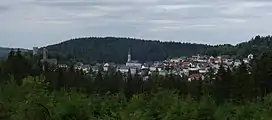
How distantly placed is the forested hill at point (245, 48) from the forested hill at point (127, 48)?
500 inches

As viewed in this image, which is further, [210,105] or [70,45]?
[70,45]

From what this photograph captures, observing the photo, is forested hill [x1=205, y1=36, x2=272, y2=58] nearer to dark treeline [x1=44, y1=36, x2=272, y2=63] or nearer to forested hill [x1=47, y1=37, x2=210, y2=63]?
dark treeline [x1=44, y1=36, x2=272, y2=63]

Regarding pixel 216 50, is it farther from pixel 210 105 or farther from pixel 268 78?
pixel 210 105

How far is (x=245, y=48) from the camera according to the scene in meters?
125

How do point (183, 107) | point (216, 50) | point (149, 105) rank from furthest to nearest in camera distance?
point (216, 50)
point (149, 105)
point (183, 107)

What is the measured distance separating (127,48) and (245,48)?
2069 inches

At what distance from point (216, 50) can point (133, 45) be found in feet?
111

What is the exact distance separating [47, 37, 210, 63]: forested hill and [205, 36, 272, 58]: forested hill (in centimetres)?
1270

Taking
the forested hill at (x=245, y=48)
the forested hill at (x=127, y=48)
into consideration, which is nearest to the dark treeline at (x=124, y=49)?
the forested hill at (x=127, y=48)

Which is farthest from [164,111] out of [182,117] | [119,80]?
[119,80]

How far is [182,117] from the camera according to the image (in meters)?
11.4

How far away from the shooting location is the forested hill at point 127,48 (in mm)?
159000

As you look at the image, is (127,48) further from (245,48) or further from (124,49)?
(245,48)

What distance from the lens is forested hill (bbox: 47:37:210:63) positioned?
159000 millimetres
